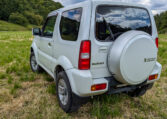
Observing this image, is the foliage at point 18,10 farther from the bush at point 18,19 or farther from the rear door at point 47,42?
the rear door at point 47,42

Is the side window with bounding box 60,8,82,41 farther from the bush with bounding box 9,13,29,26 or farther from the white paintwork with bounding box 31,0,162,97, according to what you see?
the bush with bounding box 9,13,29,26

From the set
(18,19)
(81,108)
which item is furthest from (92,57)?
(18,19)

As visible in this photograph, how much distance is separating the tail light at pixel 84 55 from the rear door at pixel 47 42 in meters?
1.18

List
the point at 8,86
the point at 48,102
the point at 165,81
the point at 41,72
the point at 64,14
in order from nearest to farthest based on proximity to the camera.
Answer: the point at 64,14 < the point at 48,102 < the point at 8,86 < the point at 165,81 < the point at 41,72

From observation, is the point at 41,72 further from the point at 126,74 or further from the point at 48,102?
the point at 126,74

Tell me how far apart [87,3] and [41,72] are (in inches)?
120

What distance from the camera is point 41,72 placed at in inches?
177

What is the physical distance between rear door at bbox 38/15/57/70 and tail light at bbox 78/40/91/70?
1180mm

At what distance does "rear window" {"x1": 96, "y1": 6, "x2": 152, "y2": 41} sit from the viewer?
2.10m

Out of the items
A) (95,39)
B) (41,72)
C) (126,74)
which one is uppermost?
(95,39)

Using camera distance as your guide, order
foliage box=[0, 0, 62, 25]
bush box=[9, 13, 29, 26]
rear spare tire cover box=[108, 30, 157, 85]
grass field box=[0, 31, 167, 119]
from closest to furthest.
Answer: rear spare tire cover box=[108, 30, 157, 85] → grass field box=[0, 31, 167, 119] → bush box=[9, 13, 29, 26] → foliage box=[0, 0, 62, 25]

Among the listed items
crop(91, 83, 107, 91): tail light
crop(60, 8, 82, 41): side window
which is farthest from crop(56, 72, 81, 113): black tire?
crop(60, 8, 82, 41): side window

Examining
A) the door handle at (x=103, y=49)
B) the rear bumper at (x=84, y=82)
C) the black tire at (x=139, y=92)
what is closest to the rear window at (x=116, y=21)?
the door handle at (x=103, y=49)

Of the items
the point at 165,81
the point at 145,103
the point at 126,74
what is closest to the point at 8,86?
the point at 126,74
